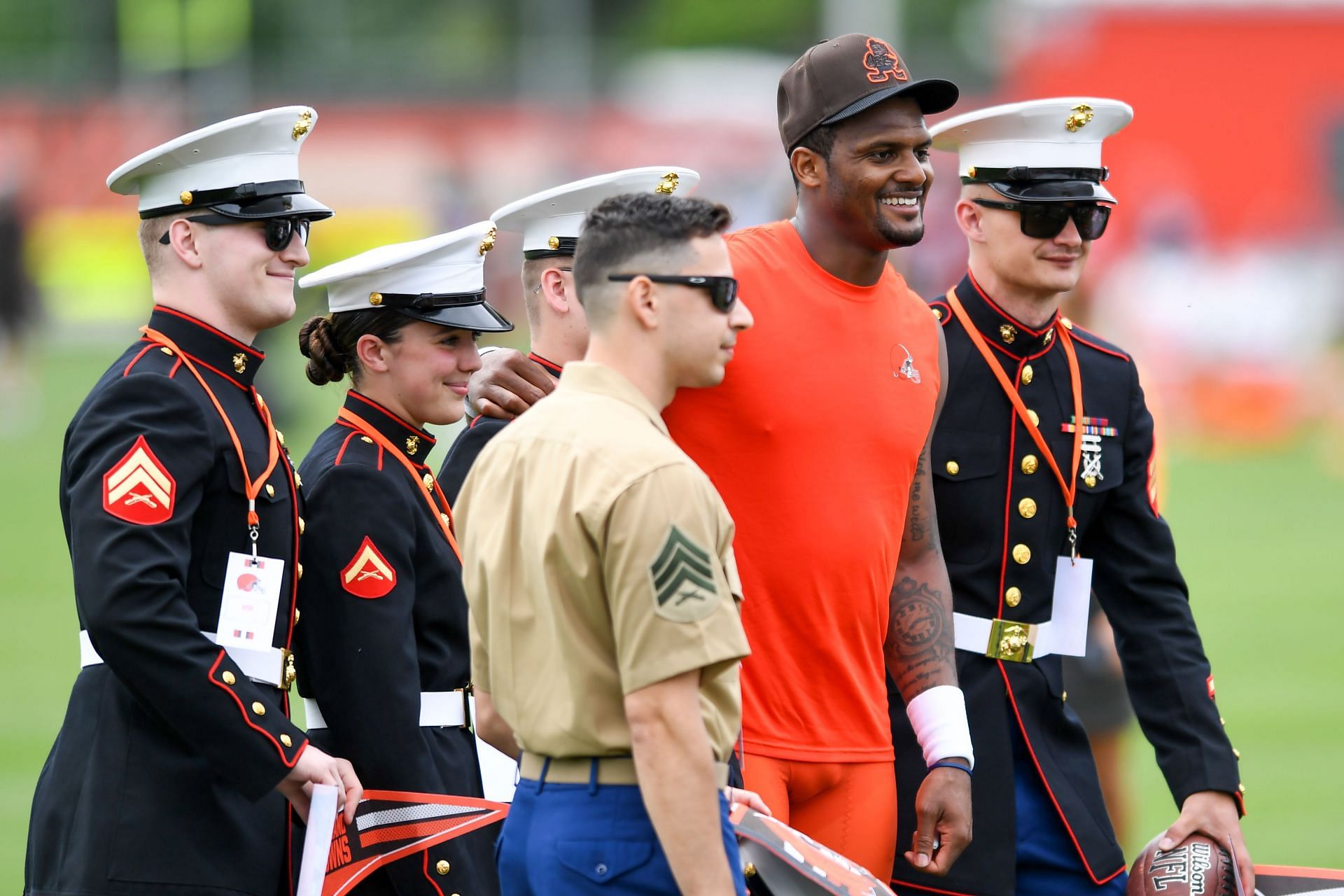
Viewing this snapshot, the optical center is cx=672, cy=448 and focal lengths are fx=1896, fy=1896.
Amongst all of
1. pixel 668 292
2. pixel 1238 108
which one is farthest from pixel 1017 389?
pixel 1238 108

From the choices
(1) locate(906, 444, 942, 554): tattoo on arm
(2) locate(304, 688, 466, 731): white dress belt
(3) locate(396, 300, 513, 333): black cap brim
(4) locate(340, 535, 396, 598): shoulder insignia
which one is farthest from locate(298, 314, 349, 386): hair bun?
(1) locate(906, 444, 942, 554): tattoo on arm

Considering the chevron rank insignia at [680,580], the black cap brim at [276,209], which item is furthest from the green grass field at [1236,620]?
the chevron rank insignia at [680,580]

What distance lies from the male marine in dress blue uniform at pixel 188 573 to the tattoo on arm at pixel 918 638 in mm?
1357

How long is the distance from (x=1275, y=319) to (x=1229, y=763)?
22132 millimetres

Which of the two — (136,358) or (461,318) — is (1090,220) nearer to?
(461,318)

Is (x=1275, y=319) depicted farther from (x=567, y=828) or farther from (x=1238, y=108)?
(x=567, y=828)

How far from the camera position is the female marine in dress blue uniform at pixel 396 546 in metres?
4.25

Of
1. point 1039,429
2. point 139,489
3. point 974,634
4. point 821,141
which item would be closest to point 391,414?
point 139,489

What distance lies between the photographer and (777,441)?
4.27 meters

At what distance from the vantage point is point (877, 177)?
173 inches

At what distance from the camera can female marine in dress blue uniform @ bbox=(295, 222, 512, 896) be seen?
425 cm

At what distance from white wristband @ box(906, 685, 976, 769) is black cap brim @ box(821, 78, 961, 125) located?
53.8 inches

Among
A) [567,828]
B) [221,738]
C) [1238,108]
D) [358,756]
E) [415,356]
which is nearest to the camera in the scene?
[567,828]

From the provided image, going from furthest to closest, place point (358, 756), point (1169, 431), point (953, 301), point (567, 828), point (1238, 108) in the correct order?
point (1238, 108)
point (1169, 431)
point (953, 301)
point (358, 756)
point (567, 828)
